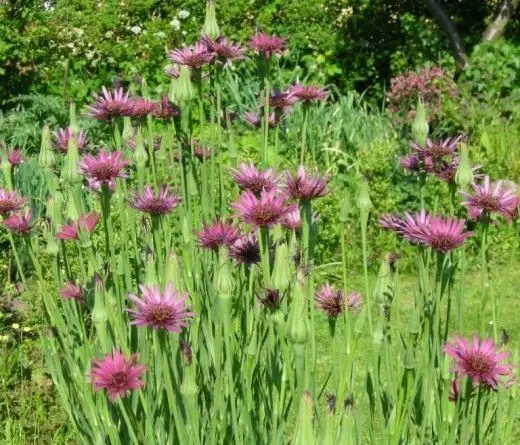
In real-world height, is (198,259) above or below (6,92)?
below

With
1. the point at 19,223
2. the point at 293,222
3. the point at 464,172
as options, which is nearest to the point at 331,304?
the point at 293,222

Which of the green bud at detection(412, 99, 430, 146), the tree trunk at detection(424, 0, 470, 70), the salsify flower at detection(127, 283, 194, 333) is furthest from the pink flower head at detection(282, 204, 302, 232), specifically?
the tree trunk at detection(424, 0, 470, 70)

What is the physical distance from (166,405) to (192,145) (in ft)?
2.41

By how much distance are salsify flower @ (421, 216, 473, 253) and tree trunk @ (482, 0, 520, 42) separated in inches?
239

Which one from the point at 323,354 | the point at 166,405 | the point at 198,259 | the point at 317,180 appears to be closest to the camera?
the point at 317,180

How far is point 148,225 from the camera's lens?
8.78 feet

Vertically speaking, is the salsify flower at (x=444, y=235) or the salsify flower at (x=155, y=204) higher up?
the salsify flower at (x=155, y=204)

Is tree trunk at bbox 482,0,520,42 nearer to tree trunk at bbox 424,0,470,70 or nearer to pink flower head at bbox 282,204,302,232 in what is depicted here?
tree trunk at bbox 424,0,470,70

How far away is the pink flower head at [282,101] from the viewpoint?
265 centimetres

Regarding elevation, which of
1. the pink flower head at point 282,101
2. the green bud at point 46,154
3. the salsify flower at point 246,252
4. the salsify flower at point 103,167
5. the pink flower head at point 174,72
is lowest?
the salsify flower at point 246,252

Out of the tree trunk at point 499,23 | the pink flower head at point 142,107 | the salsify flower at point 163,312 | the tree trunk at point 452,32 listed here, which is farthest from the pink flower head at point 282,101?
the tree trunk at point 499,23

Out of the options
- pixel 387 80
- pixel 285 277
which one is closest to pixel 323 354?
pixel 285 277

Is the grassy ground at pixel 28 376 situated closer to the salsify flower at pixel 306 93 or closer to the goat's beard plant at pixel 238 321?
the goat's beard plant at pixel 238 321

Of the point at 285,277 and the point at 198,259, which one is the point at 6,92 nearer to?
the point at 198,259
